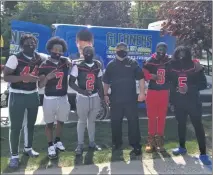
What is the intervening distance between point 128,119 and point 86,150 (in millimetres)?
723

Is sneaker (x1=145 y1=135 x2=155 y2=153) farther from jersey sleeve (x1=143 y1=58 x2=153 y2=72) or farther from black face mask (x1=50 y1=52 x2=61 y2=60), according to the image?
black face mask (x1=50 y1=52 x2=61 y2=60)

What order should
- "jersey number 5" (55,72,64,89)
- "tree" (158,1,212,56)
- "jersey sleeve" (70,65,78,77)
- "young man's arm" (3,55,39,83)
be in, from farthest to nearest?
"tree" (158,1,212,56)
"jersey sleeve" (70,65,78,77)
"jersey number 5" (55,72,64,89)
"young man's arm" (3,55,39,83)

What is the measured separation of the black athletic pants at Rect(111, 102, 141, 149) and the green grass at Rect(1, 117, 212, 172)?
209 millimetres

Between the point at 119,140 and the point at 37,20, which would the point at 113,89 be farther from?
the point at 37,20

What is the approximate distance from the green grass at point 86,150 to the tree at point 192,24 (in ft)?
4.19

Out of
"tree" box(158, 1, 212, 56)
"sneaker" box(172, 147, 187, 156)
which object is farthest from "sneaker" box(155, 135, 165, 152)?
"tree" box(158, 1, 212, 56)

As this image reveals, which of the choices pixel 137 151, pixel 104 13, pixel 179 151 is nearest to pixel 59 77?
pixel 104 13

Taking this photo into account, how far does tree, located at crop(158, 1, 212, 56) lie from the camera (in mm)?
4820

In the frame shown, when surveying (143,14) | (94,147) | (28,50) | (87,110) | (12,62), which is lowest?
(94,147)

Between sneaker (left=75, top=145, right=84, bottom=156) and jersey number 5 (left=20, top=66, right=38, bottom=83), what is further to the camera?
sneaker (left=75, top=145, right=84, bottom=156)

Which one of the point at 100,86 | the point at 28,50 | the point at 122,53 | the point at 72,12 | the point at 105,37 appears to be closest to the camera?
the point at 28,50

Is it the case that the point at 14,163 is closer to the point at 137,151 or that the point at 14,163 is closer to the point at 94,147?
the point at 94,147

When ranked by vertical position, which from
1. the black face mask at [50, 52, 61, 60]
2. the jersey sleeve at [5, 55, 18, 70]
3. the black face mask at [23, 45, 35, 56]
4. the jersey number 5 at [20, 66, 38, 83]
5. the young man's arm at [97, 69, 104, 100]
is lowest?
the young man's arm at [97, 69, 104, 100]

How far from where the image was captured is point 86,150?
182 inches
